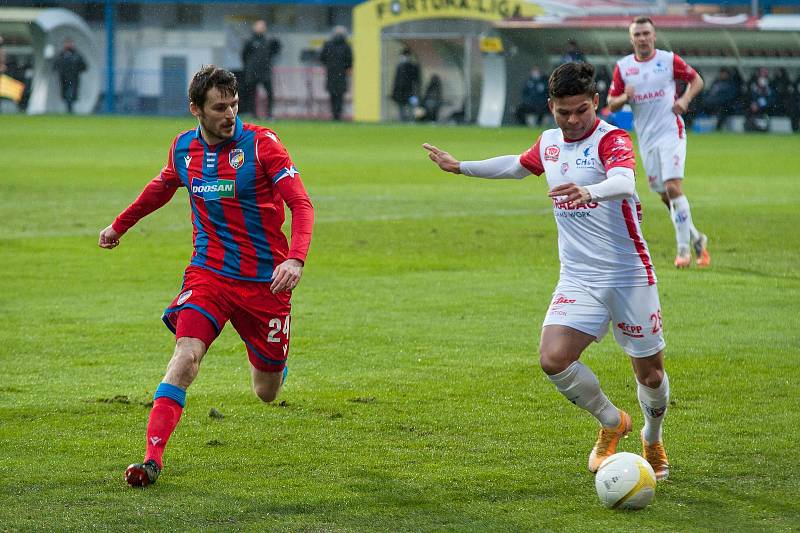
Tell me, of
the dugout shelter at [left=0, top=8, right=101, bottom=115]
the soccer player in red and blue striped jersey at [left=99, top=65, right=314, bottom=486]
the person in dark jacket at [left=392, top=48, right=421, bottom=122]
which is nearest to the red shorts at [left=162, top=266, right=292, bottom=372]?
the soccer player in red and blue striped jersey at [left=99, top=65, right=314, bottom=486]

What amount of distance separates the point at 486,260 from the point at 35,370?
5979 mm

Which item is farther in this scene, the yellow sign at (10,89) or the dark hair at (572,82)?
the yellow sign at (10,89)

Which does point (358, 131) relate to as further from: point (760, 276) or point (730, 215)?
point (760, 276)

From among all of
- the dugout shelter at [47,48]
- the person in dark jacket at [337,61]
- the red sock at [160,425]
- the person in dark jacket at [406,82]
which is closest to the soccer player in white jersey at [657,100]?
the red sock at [160,425]

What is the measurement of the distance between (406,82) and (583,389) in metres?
35.4

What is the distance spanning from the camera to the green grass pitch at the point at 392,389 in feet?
17.9

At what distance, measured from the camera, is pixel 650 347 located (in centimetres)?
591

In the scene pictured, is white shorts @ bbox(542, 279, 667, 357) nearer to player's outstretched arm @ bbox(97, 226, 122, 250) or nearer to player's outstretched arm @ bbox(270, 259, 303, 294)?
player's outstretched arm @ bbox(270, 259, 303, 294)

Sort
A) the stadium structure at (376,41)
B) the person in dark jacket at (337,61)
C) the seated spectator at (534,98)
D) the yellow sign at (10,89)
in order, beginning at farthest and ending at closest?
1. the person in dark jacket at (337,61)
2. the seated spectator at (534,98)
3. the stadium structure at (376,41)
4. the yellow sign at (10,89)

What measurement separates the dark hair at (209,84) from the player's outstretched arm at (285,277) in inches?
34.0

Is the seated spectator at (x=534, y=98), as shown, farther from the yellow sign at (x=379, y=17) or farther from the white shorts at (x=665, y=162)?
the white shorts at (x=665, y=162)

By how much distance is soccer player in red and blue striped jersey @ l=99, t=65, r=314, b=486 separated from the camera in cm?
613

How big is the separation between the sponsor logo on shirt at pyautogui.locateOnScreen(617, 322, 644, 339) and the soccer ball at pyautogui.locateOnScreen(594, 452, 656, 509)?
617 millimetres

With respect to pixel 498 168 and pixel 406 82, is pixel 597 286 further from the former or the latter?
pixel 406 82
